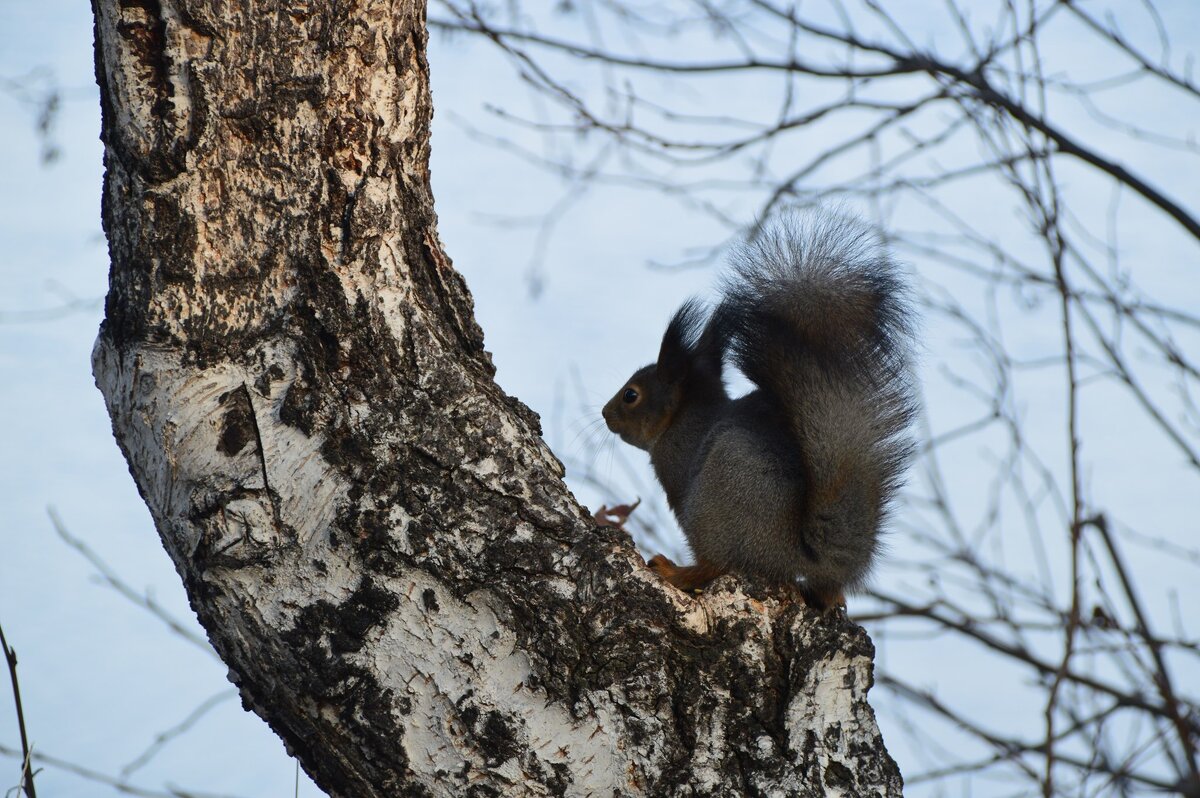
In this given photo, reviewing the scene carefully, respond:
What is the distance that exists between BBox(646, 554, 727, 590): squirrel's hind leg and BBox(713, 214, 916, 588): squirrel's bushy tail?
201mm

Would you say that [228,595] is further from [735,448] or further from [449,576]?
[735,448]

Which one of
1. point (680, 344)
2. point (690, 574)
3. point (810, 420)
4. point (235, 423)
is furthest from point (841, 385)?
point (235, 423)

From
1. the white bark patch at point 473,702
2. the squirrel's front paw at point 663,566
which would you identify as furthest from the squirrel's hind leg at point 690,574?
the white bark patch at point 473,702

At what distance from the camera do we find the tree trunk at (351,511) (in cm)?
140

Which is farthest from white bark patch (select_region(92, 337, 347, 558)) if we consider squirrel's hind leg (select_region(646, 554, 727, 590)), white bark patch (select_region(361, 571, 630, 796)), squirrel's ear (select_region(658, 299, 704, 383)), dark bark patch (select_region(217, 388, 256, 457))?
squirrel's ear (select_region(658, 299, 704, 383))

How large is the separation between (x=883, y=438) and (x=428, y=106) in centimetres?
107

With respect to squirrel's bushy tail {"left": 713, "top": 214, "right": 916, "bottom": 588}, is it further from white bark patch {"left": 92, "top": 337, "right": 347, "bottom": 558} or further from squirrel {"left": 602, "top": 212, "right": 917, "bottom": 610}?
white bark patch {"left": 92, "top": 337, "right": 347, "bottom": 558}

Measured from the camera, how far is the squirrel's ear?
2887 mm

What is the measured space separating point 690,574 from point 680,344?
3.04 ft

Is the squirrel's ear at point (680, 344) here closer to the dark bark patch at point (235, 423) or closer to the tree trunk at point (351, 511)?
the tree trunk at point (351, 511)

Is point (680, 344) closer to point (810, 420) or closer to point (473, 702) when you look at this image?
point (810, 420)

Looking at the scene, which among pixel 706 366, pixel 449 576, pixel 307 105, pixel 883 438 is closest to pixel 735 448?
pixel 883 438

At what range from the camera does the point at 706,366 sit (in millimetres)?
2934

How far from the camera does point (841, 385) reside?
2.09 meters
